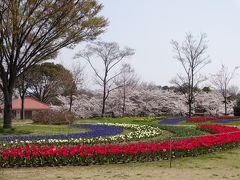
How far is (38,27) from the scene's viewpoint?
2094cm

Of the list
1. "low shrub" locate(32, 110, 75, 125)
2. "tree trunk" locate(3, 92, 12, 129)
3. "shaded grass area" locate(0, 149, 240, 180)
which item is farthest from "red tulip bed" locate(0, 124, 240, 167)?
"low shrub" locate(32, 110, 75, 125)

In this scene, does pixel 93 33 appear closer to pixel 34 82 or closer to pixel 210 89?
pixel 34 82

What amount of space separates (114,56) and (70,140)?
34897 millimetres

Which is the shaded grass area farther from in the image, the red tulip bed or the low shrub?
the low shrub

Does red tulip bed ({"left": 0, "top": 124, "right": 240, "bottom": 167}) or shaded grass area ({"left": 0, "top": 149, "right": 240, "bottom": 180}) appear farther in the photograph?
red tulip bed ({"left": 0, "top": 124, "right": 240, "bottom": 167})

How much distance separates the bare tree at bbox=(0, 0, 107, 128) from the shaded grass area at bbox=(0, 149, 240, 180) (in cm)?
1198

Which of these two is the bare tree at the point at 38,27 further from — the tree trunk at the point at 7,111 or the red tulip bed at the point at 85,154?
the red tulip bed at the point at 85,154

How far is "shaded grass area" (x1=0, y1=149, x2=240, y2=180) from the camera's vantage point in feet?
27.3

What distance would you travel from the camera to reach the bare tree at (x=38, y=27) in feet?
64.5

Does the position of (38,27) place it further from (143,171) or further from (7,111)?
(143,171)

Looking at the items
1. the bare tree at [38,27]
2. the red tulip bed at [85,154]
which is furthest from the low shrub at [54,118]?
the red tulip bed at [85,154]

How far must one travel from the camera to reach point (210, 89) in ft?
206

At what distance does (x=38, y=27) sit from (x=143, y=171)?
46.4 feet

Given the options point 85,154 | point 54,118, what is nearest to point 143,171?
point 85,154
